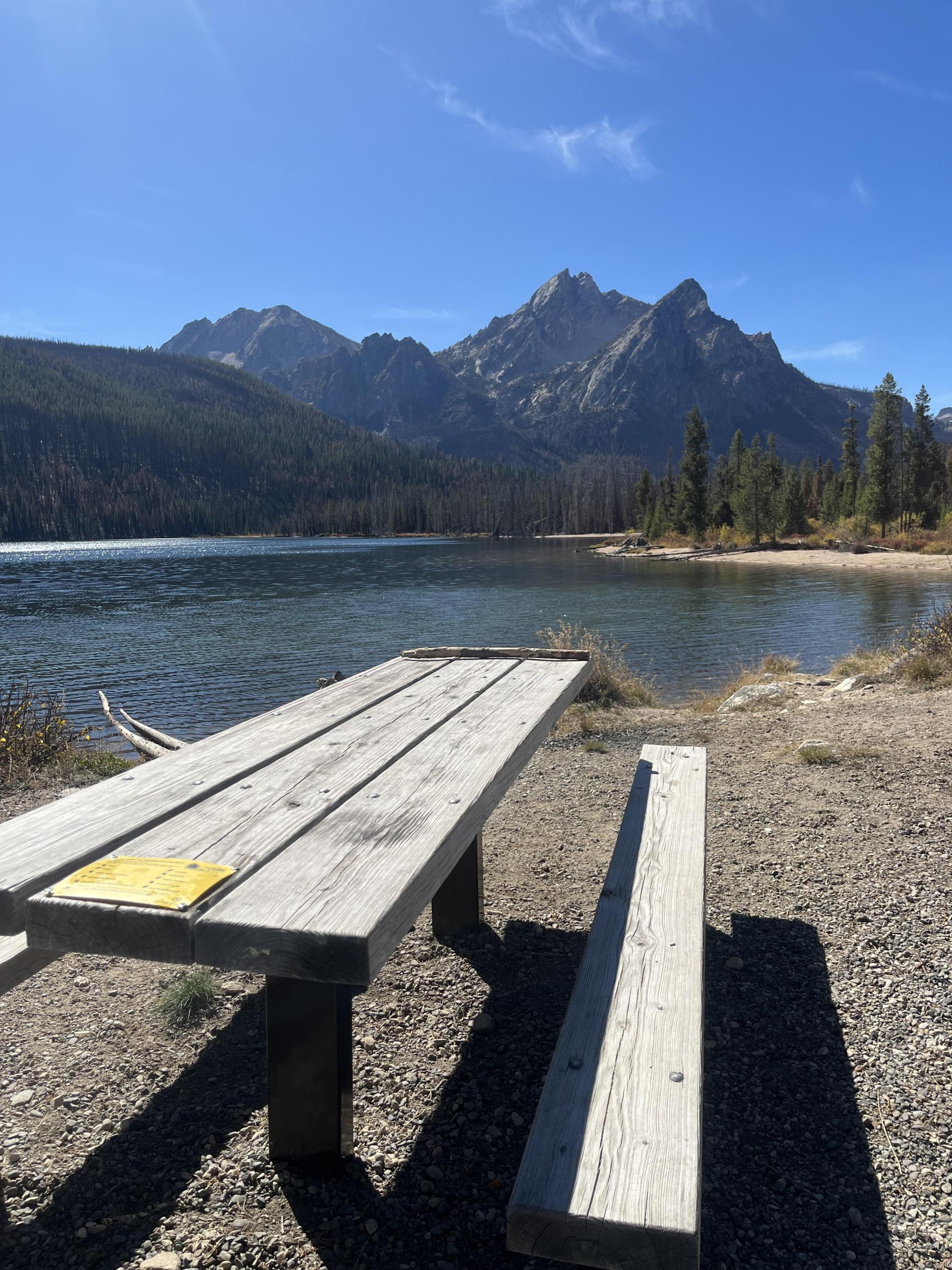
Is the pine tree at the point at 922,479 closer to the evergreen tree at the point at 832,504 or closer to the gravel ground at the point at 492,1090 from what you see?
the evergreen tree at the point at 832,504

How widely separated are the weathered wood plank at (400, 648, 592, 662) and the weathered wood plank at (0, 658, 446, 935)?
1.43 metres

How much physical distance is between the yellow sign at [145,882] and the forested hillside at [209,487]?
123 m

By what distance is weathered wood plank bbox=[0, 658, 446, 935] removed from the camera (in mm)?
1573

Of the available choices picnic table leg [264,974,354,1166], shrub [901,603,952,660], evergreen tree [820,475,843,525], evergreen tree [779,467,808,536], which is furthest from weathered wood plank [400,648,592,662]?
evergreen tree [820,475,843,525]

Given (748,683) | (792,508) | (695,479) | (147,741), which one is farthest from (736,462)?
(147,741)

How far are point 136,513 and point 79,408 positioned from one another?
51.0m

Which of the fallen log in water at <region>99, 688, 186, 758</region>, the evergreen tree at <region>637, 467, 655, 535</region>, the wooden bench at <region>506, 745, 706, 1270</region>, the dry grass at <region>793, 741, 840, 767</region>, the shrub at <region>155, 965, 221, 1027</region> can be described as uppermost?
the evergreen tree at <region>637, 467, 655, 535</region>

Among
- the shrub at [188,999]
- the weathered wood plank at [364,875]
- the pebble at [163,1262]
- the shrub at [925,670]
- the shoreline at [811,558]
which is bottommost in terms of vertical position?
the shrub at [188,999]

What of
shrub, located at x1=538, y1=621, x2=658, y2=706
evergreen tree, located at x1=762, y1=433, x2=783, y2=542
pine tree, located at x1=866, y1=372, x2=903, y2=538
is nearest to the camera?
shrub, located at x1=538, y1=621, x2=658, y2=706

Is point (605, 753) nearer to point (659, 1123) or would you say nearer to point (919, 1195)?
point (919, 1195)

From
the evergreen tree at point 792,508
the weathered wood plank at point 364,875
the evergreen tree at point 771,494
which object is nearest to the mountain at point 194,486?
the evergreen tree at point 792,508

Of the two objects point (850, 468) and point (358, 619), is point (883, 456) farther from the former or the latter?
point (358, 619)

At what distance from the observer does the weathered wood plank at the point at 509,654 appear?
14.2 ft

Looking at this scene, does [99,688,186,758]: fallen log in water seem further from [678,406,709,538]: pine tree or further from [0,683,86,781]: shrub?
[678,406,709,538]: pine tree
